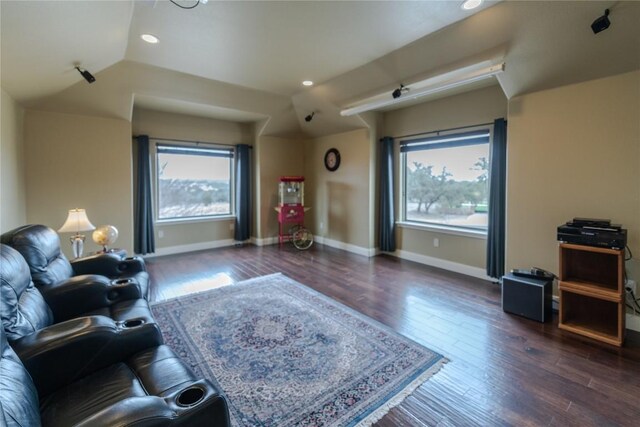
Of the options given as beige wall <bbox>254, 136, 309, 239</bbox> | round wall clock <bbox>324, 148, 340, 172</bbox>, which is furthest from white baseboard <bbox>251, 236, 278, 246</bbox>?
round wall clock <bbox>324, 148, 340, 172</bbox>

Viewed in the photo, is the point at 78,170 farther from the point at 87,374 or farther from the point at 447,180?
the point at 447,180

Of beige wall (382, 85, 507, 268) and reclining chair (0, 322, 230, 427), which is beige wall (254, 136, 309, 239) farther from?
reclining chair (0, 322, 230, 427)

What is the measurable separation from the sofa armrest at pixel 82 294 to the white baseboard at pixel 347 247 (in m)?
3.91

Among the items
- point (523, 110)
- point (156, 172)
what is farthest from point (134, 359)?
point (156, 172)

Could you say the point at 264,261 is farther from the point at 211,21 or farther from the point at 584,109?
the point at 584,109

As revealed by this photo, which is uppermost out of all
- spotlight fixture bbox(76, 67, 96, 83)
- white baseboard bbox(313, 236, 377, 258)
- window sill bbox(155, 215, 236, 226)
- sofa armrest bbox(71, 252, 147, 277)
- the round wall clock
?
spotlight fixture bbox(76, 67, 96, 83)

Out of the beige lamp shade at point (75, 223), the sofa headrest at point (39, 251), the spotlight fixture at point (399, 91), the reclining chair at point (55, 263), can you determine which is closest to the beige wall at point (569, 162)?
the spotlight fixture at point (399, 91)

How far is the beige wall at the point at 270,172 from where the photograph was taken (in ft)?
20.6

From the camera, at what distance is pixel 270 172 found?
642 centimetres

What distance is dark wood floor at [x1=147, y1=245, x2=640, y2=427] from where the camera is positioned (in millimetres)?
1742

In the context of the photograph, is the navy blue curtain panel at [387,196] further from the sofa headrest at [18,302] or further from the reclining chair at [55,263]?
the sofa headrest at [18,302]

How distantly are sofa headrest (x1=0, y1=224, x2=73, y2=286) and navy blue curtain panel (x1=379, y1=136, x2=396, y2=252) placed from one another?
4.42m

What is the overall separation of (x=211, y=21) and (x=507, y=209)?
3694 millimetres

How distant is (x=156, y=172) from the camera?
546cm
